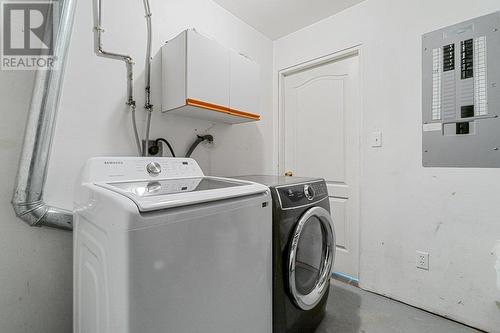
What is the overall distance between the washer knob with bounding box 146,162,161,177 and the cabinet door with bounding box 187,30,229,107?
1.45 feet

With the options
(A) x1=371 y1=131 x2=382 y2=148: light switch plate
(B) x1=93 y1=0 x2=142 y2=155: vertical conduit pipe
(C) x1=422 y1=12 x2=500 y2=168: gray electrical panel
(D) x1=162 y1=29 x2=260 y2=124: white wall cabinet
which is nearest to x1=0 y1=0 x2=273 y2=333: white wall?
(B) x1=93 y1=0 x2=142 y2=155: vertical conduit pipe

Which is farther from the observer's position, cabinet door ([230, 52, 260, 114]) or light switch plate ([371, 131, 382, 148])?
light switch plate ([371, 131, 382, 148])

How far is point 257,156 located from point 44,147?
163 cm

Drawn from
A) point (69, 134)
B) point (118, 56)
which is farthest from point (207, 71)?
point (69, 134)

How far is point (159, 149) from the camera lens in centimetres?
157

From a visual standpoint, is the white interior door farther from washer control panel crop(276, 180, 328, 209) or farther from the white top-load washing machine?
the white top-load washing machine

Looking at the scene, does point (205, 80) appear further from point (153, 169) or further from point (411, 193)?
point (411, 193)

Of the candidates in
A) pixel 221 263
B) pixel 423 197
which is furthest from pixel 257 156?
pixel 221 263

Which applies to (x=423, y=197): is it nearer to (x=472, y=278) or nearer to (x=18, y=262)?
(x=472, y=278)

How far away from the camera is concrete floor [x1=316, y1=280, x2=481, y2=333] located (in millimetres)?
1440

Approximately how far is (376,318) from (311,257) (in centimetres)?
67

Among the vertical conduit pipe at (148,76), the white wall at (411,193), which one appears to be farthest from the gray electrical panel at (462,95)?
the vertical conduit pipe at (148,76)

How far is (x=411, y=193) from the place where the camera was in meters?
1.68

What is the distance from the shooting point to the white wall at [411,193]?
4.70 feet
